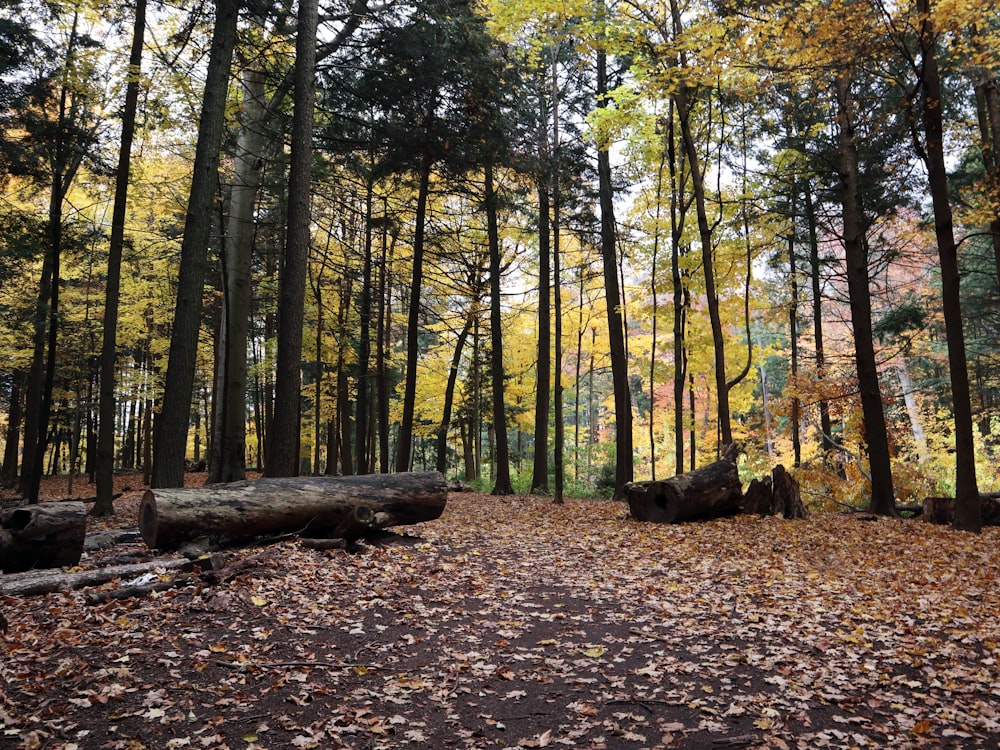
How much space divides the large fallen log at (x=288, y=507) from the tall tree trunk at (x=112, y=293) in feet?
16.3

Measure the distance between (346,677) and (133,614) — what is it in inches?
79.1

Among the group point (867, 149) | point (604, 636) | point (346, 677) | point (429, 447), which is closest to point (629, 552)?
point (604, 636)

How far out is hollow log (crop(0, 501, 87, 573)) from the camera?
5.65 metres

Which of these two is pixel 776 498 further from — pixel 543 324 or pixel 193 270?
pixel 193 270

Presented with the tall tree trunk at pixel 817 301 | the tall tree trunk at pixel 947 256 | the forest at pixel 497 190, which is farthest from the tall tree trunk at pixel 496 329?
the tall tree trunk at pixel 947 256

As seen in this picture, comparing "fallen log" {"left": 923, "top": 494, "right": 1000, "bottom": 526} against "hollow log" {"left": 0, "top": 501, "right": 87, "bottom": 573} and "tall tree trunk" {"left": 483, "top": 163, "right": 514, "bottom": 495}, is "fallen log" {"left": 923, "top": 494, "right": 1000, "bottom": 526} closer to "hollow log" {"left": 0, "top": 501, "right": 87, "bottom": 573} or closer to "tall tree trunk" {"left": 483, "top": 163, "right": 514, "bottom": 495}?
"tall tree trunk" {"left": 483, "top": 163, "right": 514, "bottom": 495}

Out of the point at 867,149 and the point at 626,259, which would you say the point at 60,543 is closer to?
the point at 626,259

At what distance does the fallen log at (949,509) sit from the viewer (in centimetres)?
1057

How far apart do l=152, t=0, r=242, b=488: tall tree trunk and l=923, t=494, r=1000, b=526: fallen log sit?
42.9ft

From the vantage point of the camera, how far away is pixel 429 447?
40.5 metres

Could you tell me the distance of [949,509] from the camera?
35.4ft

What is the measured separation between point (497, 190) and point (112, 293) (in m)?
9.59

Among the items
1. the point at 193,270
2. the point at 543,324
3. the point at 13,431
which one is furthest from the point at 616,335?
the point at 13,431

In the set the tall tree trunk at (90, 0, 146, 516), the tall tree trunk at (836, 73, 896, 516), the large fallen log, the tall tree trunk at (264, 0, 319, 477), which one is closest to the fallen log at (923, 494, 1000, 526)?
the tall tree trunk at (836, 73, 896, 516)
